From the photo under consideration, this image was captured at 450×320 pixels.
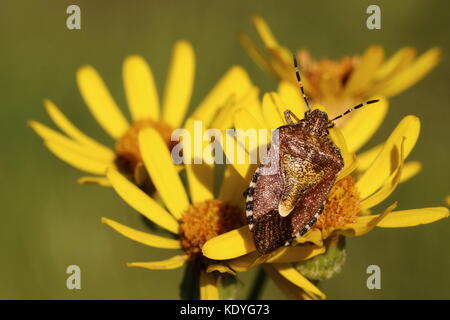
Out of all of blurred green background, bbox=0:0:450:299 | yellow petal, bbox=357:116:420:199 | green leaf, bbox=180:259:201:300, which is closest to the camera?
green leaf, bbox=180:259:201:300

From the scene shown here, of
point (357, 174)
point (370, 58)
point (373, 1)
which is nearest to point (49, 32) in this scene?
point (373, 1)

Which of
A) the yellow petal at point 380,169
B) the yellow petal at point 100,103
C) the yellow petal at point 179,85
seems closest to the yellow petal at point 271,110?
the yellow petal at point 380,169

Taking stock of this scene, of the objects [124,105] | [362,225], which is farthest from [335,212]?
[124,105]

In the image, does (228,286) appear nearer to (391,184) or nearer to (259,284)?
(259,284)

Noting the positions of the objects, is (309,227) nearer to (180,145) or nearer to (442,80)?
(180,145)

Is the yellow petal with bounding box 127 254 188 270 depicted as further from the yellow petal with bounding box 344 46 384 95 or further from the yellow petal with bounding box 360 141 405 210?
the yellow petal with bounding box 344 46 384 95

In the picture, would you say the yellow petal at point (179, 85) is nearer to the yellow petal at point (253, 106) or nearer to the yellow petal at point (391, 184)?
the yellow petal at point (253, 106)

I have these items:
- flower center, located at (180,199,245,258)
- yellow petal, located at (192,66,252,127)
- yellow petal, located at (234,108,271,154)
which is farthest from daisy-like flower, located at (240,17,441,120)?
flower center, located at (180,199,245,258)
